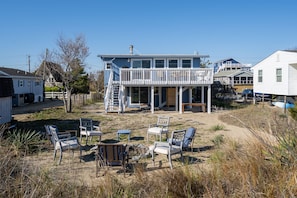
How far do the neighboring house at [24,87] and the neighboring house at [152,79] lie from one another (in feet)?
39.3

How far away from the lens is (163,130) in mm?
9922

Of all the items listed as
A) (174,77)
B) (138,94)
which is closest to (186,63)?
(174,77)

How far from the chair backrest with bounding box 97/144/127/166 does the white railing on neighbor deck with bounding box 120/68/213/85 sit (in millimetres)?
13336

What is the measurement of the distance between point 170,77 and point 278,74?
940 cm

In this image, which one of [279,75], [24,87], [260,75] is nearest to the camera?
[279,75]

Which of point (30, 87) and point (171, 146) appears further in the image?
point (30, 87)

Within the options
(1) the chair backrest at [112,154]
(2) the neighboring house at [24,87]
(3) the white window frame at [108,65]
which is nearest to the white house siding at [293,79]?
(3) the white window frame at [108,65]

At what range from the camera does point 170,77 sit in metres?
19.5

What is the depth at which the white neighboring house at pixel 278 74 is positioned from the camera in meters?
19.2

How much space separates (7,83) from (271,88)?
20367mm

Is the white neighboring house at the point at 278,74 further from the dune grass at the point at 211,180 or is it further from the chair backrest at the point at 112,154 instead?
the dune grass at the point at 211,180

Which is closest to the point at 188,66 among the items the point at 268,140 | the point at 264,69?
the point at 264,69

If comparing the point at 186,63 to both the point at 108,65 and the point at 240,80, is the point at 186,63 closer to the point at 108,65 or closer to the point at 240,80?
the point at 108,65

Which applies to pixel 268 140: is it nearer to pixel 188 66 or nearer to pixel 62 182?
pixel 62 182
